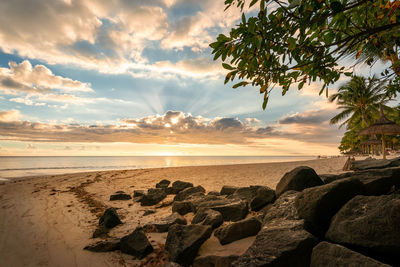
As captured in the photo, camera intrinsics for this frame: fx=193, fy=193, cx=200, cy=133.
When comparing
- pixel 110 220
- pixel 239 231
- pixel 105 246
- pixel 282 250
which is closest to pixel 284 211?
pixel 239 231

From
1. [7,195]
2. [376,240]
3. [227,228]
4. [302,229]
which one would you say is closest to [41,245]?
[227,228]

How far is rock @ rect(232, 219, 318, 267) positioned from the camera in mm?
2334

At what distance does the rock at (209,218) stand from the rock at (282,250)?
184 cm

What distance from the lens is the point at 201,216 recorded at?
486 centimetres

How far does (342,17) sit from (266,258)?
3.03m

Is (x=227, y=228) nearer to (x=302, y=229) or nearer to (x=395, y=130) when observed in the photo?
(x=302, y=229)

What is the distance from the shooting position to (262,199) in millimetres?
5371

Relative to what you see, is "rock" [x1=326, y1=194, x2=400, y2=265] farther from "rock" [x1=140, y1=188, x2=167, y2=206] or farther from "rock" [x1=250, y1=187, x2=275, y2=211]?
"rock" [x1=140, y1=188, x2=167, y2=206]

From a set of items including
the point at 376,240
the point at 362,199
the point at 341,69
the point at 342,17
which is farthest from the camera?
the point at 341,69

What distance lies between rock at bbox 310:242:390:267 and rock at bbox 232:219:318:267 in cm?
21

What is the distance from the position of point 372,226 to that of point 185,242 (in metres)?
2.76

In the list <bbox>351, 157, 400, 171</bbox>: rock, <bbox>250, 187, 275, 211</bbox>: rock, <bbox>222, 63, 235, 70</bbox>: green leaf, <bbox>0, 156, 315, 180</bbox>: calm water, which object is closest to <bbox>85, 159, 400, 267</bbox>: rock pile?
<bbox>250, 187, 275, 211</bbox>: rock

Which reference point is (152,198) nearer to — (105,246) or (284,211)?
(105,246)

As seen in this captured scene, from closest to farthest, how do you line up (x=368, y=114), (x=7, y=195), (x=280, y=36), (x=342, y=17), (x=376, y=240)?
(x=376, y=240) → (x=342, y=17) → (x=280, y=36) → (x=7, y=195) → (x=368, y=114)
